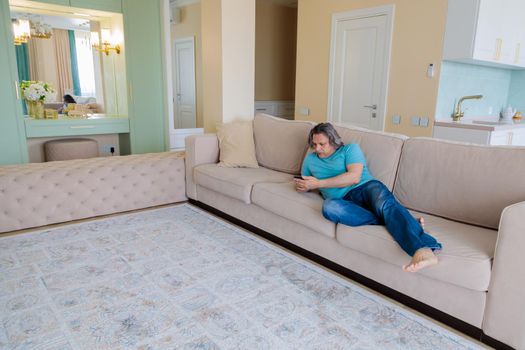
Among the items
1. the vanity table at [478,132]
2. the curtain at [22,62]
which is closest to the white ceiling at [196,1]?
the curtain at [22,62]

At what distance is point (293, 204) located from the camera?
2.59m

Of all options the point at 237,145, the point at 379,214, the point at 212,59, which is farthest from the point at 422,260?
the point at 212,59

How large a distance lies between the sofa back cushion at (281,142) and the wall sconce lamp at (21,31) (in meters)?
3.06

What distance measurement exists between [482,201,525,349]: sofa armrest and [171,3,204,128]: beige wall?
5205 mm

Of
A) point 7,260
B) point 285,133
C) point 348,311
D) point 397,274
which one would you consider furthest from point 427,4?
point 7,260

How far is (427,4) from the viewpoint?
4.00 metres

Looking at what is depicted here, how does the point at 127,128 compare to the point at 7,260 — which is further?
the point at 127,128

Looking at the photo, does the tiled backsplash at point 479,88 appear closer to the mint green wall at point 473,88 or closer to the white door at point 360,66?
the mint green wall at point 473,88

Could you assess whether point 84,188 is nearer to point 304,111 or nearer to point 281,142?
point 281,142

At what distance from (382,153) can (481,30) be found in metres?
2.25

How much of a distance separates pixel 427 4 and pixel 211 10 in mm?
2282

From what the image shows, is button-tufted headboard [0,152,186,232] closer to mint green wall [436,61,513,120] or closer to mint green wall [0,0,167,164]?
mint green wall [0,0,167,164]

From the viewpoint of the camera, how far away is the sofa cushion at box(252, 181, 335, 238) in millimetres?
2387

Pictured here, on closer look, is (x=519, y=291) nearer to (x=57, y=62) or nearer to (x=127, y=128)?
Answer: (x=127, y=128)
